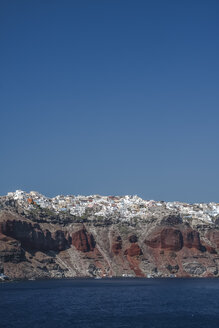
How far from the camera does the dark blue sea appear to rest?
7769 cm

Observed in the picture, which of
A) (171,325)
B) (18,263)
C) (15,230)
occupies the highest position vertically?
(15,230)

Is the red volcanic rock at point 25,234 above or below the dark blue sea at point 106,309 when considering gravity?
above

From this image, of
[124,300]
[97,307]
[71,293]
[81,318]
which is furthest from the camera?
[71,293]

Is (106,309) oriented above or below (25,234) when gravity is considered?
below

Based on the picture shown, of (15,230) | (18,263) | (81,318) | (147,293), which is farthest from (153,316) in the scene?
(15,230)

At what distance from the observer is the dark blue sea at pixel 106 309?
77688 millimetres

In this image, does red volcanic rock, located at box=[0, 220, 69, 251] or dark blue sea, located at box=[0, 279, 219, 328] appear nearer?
dark blue sea, located at box=[0, 279, 219, 328]

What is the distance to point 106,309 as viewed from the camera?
91.9 metres

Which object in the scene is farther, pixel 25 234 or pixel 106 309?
pixel 25 234

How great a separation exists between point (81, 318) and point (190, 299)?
3909 centimetres

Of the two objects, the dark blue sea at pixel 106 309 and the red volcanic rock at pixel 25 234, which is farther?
the red volcanic rock at pixel 25 234

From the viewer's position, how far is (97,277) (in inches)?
7869

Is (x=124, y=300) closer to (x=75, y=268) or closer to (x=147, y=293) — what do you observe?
(x=147, y=293)

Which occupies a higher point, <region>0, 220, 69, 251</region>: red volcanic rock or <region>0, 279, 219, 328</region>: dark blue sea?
<region>0, 220, 69, 251</region>: red volcanic rock
